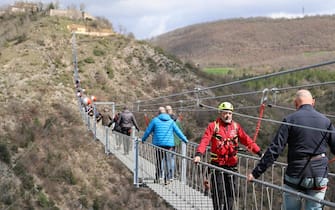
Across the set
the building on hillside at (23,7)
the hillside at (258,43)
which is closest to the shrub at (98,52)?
the building on hillside at (23,7)

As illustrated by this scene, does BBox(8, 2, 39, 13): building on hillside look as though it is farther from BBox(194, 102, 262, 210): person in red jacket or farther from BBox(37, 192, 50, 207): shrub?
BBox(194, 102, 262, 210): person in red jacket

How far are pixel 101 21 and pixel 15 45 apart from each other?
11404mm

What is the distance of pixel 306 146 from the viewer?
416 cm

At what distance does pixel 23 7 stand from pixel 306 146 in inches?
2040

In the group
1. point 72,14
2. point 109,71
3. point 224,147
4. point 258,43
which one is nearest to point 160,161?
point 224,147

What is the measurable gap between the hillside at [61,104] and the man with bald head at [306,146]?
19688mm

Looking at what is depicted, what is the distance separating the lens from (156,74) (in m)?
42.2

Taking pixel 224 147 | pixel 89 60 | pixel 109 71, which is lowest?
pixel 224 147

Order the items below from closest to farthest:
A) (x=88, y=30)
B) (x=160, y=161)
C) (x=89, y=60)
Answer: (x=160, y=161) < (x=89, y=60) < (x=88, y=30)

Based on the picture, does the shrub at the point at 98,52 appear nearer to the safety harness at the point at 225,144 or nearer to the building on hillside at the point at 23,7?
the building on hillside at the point at 23,7

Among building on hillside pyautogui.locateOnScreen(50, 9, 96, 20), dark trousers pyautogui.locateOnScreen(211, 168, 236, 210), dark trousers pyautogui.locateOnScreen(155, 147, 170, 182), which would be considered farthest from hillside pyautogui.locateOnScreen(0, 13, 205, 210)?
dark trousers pyautogui.locateOnScreen(211, 168, 236, 210)

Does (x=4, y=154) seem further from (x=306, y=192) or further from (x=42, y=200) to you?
(x=306, y=192)

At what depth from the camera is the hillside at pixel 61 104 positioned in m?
25.1

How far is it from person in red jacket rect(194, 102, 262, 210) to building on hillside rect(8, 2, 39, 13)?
47622mm
